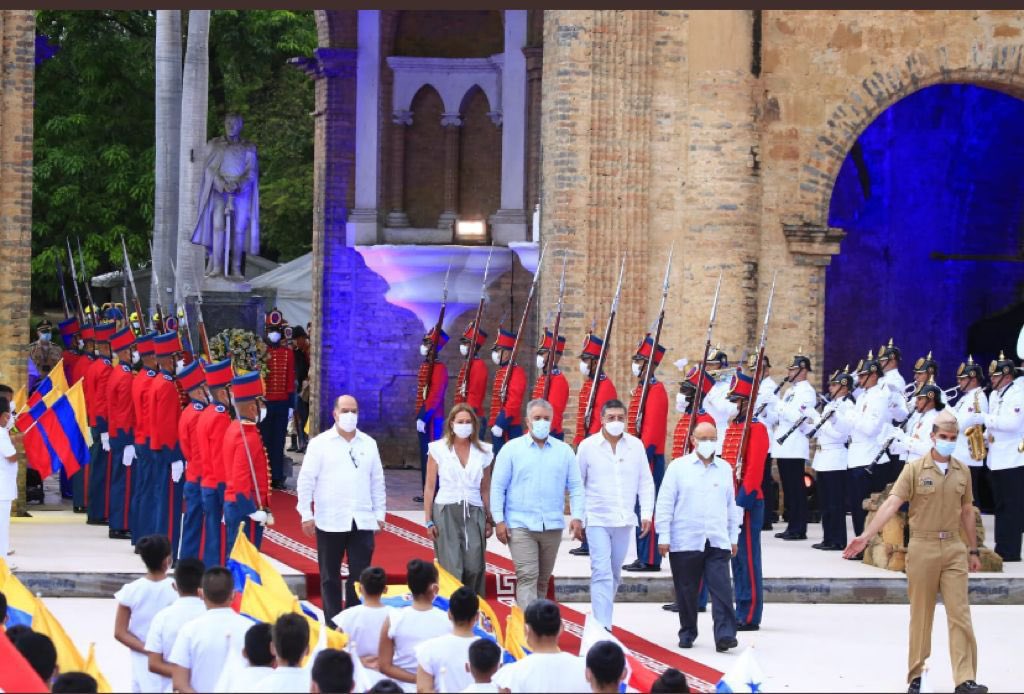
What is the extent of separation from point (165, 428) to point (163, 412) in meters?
0.15

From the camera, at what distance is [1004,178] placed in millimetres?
24031

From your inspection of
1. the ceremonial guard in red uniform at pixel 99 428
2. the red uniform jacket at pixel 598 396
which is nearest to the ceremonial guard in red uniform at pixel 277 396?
the ceremonial guard in red uniform at pixel 99 428

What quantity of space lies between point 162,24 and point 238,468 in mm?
17455

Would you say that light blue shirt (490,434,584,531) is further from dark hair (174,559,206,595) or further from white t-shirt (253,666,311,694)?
white t-shirt (253,666,311,694)

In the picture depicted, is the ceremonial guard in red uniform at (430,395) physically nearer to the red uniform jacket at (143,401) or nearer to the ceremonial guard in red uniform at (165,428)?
the red uniform jacket at (143,401)

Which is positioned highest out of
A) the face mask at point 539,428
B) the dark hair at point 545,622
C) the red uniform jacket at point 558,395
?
the face mask at point 539,428

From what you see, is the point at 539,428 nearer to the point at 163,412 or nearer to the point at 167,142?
the point at 163,412

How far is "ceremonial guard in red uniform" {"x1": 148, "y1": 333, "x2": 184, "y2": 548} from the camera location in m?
16.5

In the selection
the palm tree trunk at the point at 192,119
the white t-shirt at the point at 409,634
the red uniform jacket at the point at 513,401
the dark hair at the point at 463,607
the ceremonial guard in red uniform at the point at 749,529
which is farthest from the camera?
the palm tree trunk at the point at 192,119

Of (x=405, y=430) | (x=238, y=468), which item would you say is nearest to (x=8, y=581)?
(x=238, y=468)

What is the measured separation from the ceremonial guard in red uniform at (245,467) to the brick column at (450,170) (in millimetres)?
11548

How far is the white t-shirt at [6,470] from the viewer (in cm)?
1484

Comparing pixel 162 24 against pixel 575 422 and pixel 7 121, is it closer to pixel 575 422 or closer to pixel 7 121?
pixel 7 121

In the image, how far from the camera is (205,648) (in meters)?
8.91
